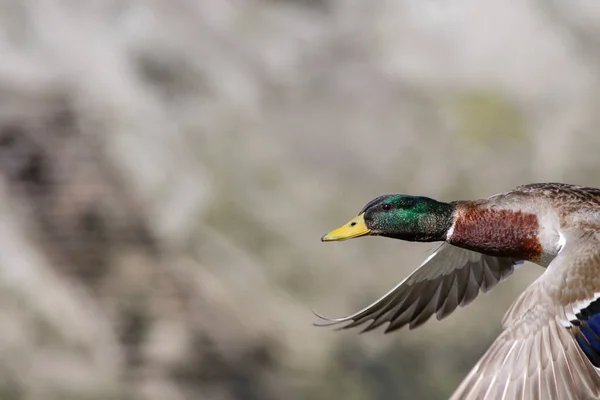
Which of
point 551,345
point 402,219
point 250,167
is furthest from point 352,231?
point 250,167

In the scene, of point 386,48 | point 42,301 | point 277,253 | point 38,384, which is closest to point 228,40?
point 386,48

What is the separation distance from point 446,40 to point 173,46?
65.0 inches

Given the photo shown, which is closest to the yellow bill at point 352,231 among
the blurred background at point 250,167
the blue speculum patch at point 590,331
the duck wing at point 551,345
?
the duck wing at point 551,345

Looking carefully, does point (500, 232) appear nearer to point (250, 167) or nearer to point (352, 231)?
point (352, 231)

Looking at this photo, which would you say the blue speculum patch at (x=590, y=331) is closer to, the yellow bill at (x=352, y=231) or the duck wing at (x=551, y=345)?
the duck wing at (x=551, y=345)

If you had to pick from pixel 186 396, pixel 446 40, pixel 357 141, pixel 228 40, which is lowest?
pixel 186 396

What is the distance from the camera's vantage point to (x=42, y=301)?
571cm

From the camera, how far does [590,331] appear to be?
9.00 ft

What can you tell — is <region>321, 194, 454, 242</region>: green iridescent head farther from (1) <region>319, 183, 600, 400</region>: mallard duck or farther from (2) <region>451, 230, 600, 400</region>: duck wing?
(2) <region>451, 230, 600, 400</region>: duck wing

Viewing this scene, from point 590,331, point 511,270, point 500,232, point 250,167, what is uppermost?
point 250,167

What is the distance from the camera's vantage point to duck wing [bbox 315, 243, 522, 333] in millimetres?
3658

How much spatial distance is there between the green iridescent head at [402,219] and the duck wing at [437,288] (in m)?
0.49

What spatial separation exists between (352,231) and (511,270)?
81 cm

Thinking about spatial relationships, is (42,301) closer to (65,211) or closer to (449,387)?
(65,211)
